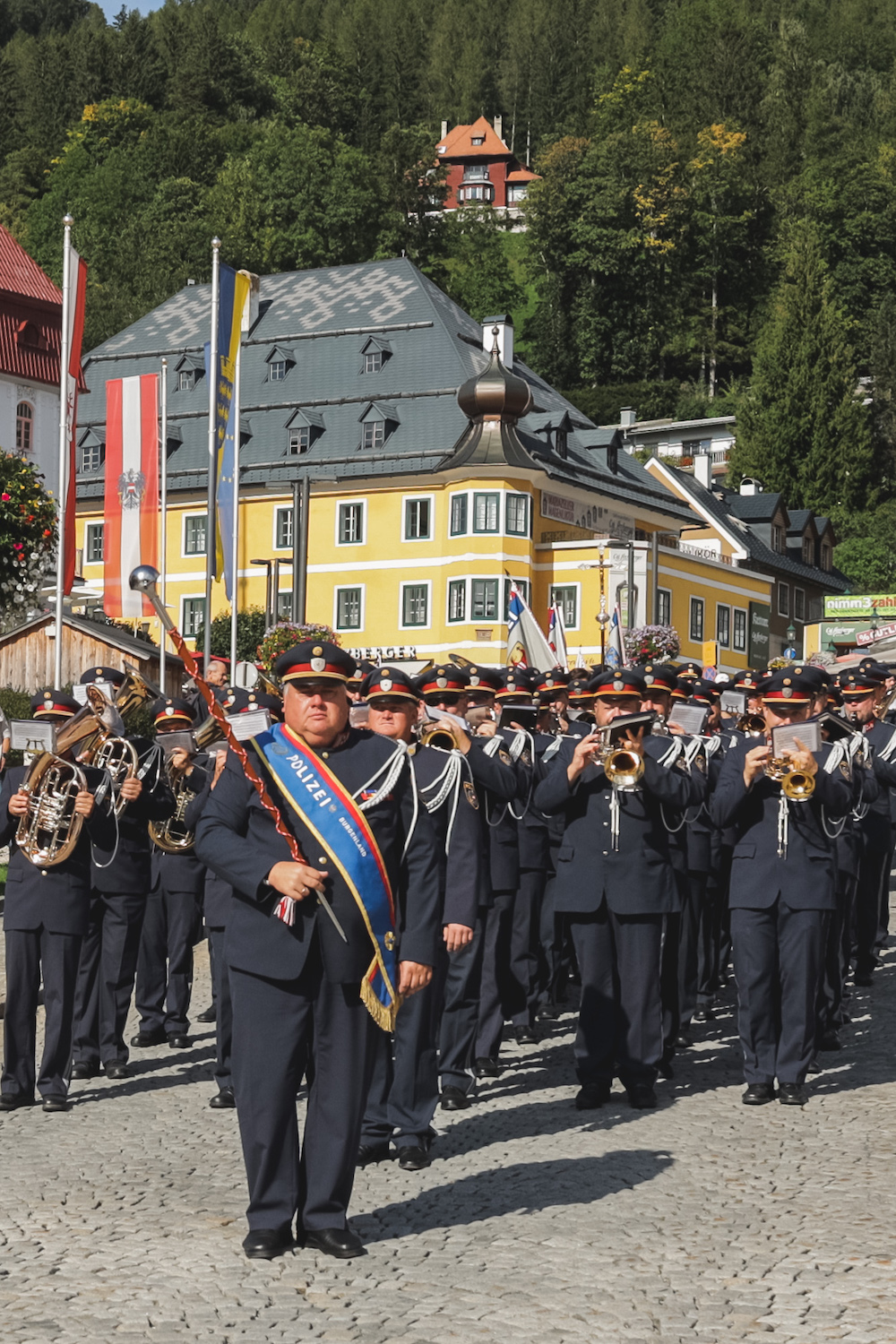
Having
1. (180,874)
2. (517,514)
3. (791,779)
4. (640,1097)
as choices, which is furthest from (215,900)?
(517,514)

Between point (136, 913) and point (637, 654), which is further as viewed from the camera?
point (637, 654)

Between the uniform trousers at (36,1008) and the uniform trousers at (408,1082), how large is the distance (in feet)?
6.22

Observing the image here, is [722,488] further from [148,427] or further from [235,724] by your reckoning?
[235,724]

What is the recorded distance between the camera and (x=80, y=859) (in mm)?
10000

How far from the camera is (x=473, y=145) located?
131625 millimetres

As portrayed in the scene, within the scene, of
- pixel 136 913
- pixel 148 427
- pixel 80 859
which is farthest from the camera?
pixel 148 427

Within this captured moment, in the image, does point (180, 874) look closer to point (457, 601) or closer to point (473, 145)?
point (457, 601)

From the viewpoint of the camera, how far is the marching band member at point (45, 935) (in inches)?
378

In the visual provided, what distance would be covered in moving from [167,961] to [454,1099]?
3.20 metres

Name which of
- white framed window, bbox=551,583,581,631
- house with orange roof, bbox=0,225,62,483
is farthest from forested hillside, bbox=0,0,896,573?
white framed window, bbox=551,583,581,631

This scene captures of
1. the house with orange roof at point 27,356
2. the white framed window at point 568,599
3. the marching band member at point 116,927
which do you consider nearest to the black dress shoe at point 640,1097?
the marching band member at point 116,927

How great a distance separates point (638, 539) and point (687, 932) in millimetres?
54619

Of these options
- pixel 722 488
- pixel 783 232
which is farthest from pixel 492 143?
pixel 722 488

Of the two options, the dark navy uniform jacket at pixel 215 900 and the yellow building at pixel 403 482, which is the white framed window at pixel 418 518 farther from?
the dark navy uniform jacket at pixel 215 900
